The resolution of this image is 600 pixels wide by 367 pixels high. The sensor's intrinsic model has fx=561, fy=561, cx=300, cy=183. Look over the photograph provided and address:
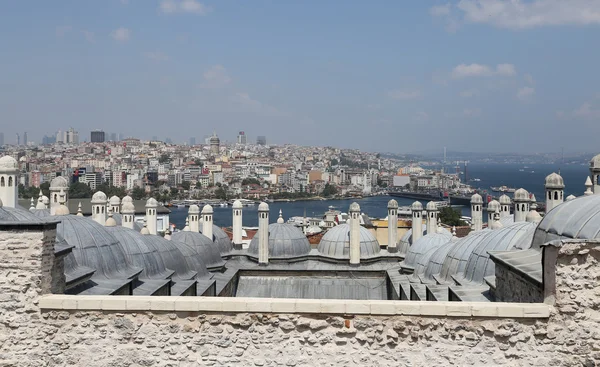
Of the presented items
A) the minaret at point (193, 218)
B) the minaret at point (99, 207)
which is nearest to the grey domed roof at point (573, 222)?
the minaret at point (193, 218)

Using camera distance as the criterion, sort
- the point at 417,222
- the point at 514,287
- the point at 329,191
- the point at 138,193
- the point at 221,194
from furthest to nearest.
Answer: the point at 329,191 → the point at 221,194 → the point at 138,193 → the point at 417,222 → the point at 514,287

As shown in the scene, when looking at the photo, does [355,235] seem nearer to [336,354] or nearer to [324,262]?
[324,262]

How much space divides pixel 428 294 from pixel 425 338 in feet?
16.6

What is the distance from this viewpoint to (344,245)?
1538cm

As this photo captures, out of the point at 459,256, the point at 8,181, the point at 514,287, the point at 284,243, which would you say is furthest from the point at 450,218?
the point at 514,287

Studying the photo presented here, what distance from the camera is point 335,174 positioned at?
121125 millimetres

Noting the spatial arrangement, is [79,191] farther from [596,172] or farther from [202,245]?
[596,172]

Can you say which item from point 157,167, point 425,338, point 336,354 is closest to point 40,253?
point 336,354

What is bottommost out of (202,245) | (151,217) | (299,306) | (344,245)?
(344,245)

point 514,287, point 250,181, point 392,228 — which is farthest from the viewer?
point 250,181

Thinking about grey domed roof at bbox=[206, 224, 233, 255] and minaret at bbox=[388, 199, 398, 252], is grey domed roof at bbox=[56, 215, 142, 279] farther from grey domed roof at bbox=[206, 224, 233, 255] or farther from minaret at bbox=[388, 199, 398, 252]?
minaret at bbox=[388, 199, 398, 252]

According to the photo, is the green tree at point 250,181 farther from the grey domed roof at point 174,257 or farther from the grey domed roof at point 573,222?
the grey domed roof at point 573,222

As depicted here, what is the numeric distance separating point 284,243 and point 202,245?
2.65 meters

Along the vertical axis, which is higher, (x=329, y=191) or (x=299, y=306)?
(x=329, y=191)
